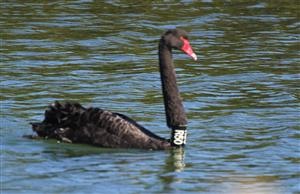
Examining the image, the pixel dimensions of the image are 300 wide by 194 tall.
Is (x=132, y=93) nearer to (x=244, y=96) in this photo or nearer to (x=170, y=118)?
(x=244, y=96)

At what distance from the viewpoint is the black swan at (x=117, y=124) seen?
12953mm

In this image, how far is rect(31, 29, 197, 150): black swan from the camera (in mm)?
12953

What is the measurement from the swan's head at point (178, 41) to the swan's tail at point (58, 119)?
1110 mm

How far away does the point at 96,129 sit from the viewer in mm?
13000

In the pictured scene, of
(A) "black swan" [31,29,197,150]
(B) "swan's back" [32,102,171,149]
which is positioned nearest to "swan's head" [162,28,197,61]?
(A) "black swan" [31,29,197,150]

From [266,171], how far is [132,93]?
3899mm

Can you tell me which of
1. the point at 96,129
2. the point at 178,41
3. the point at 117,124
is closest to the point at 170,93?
the point at 178,41

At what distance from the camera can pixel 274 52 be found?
1867 centimetres

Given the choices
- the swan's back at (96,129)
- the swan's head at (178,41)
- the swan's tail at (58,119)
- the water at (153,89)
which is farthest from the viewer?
the swan's head at (178,41)

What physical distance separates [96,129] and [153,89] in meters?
3.18

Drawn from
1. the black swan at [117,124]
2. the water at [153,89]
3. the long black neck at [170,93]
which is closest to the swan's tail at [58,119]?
the black swan at [117,124]

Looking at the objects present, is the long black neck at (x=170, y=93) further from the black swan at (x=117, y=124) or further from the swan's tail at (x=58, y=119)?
the swan's tail at (x=58, y=119)

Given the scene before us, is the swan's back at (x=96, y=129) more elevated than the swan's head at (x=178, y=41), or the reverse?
the swan's head at (x=178, y=41)

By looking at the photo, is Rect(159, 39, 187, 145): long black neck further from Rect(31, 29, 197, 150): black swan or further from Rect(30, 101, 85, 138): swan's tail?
Rect(30, 101, 85, 138): swan's tail
